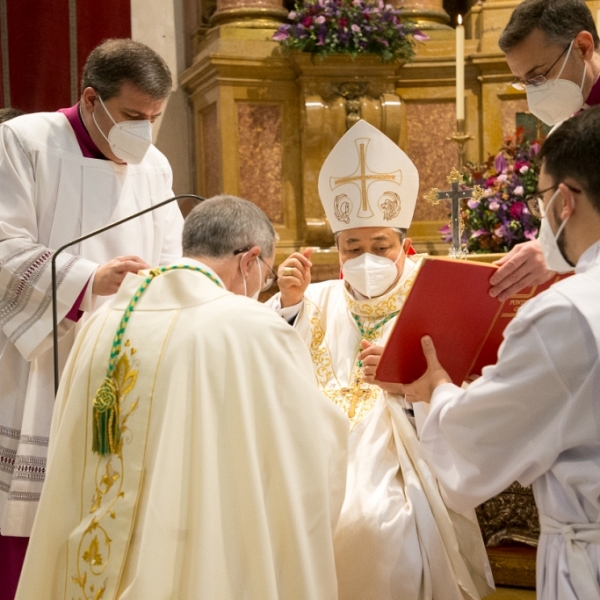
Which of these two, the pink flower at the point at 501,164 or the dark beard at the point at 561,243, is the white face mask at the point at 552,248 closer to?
the dark beard at the point at 561,243

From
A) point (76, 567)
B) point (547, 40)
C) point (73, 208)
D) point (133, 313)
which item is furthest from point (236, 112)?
point (76, 567)

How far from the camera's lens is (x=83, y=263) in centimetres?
340

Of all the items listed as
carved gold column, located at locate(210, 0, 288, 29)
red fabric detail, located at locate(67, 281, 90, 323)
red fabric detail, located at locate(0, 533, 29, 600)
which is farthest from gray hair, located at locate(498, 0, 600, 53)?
carved gold column, located at locate(210, 0, 288, 29)

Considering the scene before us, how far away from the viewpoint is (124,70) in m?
3.52

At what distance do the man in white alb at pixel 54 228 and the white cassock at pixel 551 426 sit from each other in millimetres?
1503

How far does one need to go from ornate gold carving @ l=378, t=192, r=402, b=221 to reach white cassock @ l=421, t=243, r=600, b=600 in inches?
63.5

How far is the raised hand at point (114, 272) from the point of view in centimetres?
327

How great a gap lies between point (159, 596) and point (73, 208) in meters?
1.76

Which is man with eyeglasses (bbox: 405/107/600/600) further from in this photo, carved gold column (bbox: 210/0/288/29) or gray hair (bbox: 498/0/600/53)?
carved gold column (bbox: 210/0/288/29)

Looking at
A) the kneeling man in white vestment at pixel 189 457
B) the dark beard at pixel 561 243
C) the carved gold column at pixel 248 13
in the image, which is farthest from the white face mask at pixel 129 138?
the carved gold column at pixel 248 13

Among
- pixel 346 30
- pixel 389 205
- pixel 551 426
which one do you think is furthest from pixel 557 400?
pixel 346 30

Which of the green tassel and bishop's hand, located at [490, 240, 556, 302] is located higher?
bishop's hand, located at [490, 240, 556, 302]

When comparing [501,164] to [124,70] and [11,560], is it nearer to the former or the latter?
[124,70]

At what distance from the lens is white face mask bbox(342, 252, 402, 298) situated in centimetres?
368
